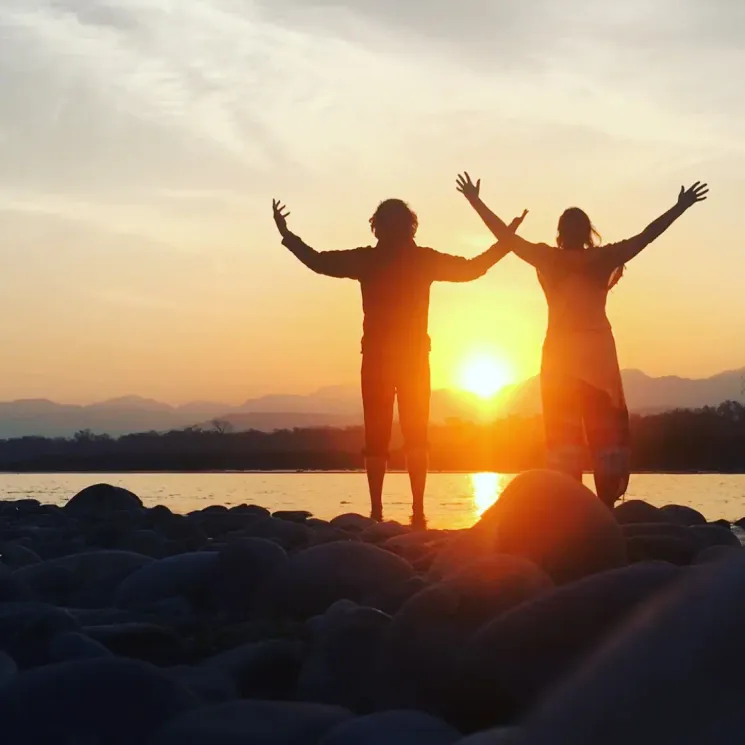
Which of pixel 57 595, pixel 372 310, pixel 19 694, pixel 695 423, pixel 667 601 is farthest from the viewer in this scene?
pixel 695 423

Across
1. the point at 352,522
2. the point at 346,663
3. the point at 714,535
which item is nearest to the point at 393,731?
the point at 346,663

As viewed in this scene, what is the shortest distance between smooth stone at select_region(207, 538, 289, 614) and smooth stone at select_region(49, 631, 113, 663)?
127cm

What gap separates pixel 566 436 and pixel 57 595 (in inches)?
135

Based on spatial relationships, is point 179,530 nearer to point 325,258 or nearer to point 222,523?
point 222,523

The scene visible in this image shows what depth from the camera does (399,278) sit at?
7520 millimetres

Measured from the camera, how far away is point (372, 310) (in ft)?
25.0

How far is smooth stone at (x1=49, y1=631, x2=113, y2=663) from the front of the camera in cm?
284

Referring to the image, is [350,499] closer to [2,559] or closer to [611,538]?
[2,559]

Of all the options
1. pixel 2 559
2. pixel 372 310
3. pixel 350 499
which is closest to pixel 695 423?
pixel 350 499

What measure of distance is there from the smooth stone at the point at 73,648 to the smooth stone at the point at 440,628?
77 cm

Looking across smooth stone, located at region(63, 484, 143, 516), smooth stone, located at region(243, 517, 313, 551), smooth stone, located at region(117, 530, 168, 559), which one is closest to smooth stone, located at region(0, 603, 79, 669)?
smooth stone, located at region(117, 530, 168, 559)

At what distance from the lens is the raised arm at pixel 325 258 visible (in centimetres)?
764

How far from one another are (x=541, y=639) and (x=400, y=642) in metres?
0.48

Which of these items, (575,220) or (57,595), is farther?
(575,220)
